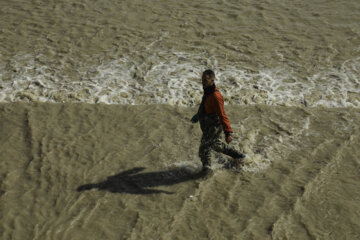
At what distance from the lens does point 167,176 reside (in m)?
5.91

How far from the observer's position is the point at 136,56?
9.39 meters

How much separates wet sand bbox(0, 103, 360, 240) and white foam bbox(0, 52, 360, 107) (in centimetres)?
38

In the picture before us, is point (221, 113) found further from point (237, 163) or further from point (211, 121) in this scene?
point (237, 163)

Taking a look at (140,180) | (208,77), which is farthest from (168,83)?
(208,77)

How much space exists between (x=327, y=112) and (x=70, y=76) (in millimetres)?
5287

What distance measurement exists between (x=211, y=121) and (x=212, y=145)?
0.36m

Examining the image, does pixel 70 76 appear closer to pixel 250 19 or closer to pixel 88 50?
pixel 88 50

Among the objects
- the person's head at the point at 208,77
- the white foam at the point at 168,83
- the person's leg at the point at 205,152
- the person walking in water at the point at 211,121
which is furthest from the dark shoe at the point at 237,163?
the white foam at the point at 168,83

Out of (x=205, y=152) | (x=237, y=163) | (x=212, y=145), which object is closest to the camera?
(x=212, y=145)

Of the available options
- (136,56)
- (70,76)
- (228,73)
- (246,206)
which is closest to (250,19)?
(228,73)

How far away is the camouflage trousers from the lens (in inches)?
219

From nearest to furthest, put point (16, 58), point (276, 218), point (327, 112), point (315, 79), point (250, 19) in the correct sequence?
point (276, 218) → point (327, 112) → point (315, 79) → point (16, 58) → point (250, 19)

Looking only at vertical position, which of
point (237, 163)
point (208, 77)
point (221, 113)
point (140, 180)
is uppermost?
point (208, 77)

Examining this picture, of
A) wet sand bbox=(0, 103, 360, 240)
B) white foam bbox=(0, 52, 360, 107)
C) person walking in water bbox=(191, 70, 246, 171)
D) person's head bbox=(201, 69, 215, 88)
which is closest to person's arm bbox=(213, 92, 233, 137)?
person walking in water bbox=(191, 70, 246, 171)
